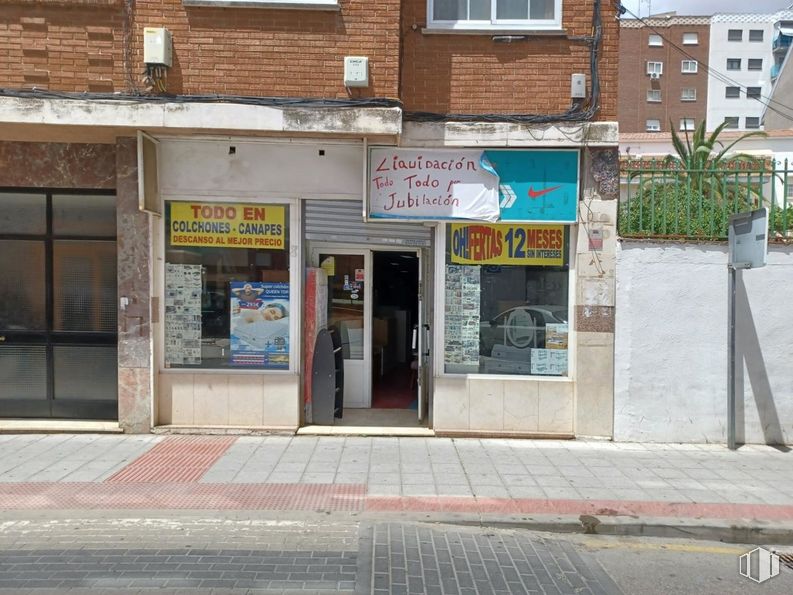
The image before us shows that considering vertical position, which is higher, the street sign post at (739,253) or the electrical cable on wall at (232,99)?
the electrical cable on wall at (232,99)

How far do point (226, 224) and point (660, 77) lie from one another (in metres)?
49.4

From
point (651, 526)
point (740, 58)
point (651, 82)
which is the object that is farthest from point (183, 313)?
point (740, 58)

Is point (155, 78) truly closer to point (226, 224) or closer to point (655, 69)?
point (226, 224)

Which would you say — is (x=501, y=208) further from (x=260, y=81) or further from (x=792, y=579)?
(x=792, y=579)

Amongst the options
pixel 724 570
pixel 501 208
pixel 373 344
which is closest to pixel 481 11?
pixel 501 208

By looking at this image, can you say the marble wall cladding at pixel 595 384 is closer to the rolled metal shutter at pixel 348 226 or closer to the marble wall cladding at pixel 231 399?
the rolled metal shutter at pixel 348 226

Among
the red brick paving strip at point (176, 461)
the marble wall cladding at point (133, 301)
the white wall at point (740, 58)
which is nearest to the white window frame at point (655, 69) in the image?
the white wall at point (740, 58)

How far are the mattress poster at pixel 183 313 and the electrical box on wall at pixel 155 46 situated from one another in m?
2.35

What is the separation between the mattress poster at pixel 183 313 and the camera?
26.1 feet

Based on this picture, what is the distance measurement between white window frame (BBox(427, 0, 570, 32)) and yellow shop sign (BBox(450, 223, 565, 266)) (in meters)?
2.29

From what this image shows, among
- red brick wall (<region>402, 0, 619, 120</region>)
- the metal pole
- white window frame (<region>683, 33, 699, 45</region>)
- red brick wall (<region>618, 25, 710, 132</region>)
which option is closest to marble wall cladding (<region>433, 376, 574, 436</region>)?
the metal pole

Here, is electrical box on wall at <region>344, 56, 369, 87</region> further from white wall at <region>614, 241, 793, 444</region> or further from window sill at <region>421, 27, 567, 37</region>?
white wall at <region>614, 241, 793, 444</region>

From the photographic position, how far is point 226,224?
25.9ft

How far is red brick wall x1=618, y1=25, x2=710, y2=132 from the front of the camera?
160 ft
